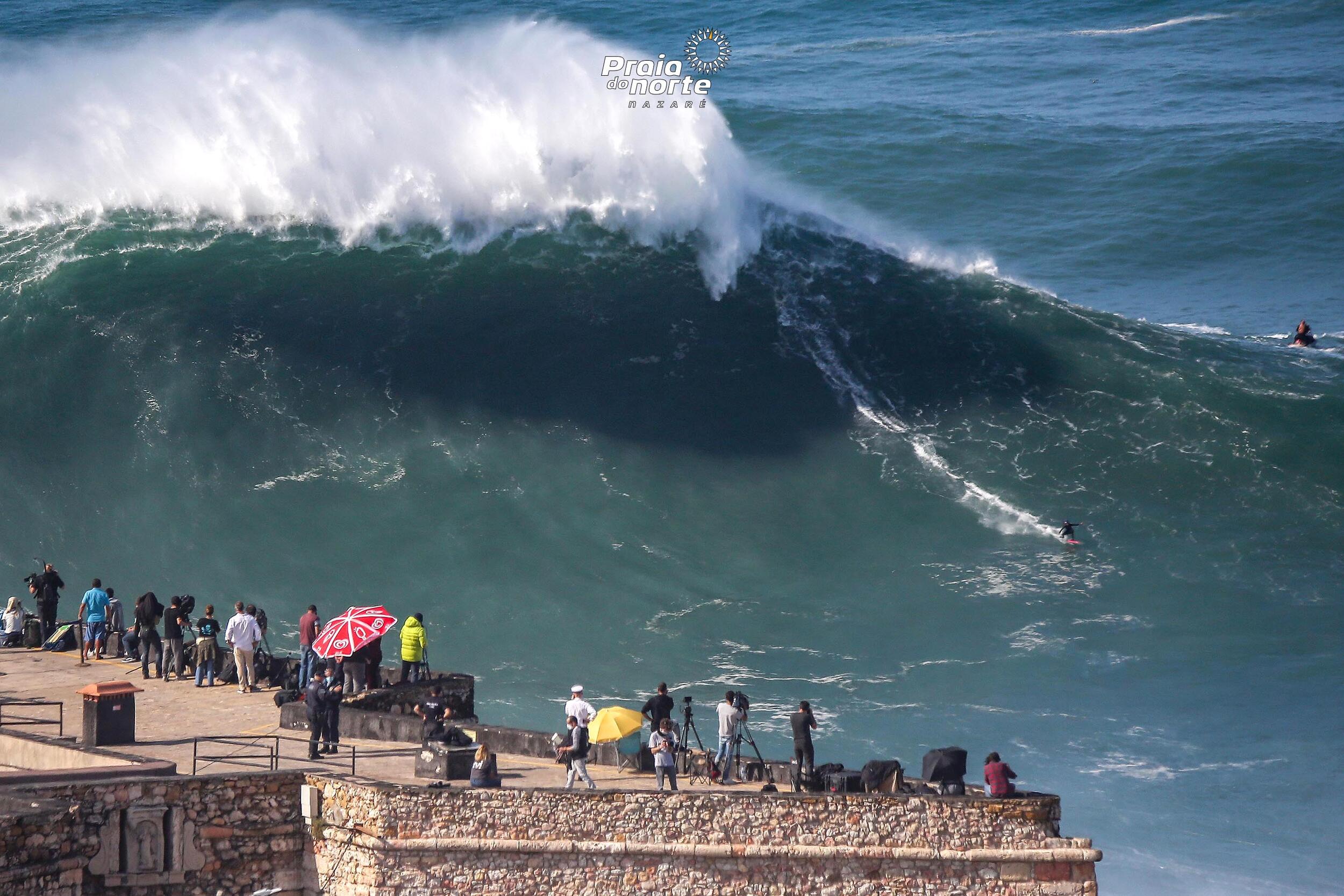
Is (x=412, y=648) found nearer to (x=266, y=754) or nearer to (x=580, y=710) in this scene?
(x=266, y=754)

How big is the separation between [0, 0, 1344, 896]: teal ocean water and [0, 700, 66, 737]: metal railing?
7415 millimetres

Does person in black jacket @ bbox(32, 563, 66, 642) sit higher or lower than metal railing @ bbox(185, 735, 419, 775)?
higher

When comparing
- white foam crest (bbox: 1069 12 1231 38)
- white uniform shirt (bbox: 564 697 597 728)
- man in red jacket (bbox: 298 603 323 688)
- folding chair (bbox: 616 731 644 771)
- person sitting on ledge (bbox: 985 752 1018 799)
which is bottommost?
person sitting on ledge (bbox: 985 752 1018 799)

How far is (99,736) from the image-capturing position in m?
21.3

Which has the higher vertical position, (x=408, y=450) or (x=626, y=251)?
(x=626, y=251)

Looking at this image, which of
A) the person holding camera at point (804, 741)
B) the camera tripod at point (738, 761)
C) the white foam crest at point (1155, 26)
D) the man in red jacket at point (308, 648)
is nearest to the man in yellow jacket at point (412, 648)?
the man in red jacket at point (308, 648)

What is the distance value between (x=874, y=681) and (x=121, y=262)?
73.6 feet

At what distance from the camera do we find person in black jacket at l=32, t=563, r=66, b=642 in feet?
90.4

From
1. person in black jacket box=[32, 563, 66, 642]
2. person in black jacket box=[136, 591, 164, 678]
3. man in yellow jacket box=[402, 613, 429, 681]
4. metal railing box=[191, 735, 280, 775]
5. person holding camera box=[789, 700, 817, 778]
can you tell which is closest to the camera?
metal railing box=[191, 735, 280, 775]

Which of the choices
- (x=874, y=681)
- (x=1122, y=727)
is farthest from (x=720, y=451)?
(x=1122, y=727)

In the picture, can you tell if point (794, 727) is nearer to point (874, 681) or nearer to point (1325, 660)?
point (874, 681)

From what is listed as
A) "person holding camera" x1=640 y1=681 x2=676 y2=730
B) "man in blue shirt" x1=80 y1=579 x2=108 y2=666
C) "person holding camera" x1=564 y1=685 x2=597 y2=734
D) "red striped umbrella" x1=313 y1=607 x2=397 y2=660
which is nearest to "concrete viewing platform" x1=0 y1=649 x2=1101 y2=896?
"person holding camera" x1=564 y1=685 x2=597 y2=734

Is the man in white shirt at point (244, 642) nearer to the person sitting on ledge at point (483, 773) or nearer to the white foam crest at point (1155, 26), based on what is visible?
the person sitting on ledge at point (483, 773)

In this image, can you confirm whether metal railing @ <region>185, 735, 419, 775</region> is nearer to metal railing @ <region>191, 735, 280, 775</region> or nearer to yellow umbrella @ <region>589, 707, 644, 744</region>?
metal railing @ <region>191, 735, 280, 775</region>
